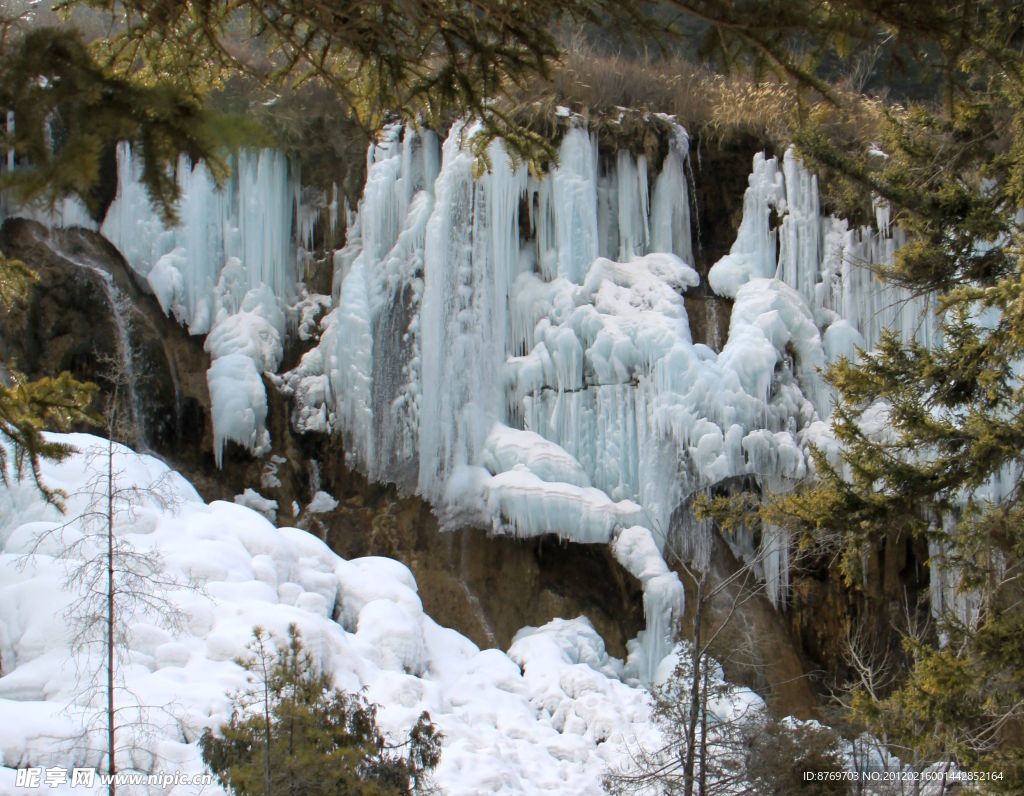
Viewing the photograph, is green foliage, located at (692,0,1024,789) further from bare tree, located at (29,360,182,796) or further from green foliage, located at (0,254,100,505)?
bare tree, located at (29,360,182,796)

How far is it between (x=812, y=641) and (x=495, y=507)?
12.6 feet

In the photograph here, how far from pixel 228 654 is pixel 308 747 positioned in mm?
1890

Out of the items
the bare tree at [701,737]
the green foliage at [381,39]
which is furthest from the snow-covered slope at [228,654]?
the green foliage at [381,39]

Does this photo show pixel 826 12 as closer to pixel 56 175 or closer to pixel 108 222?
pixel 56 175

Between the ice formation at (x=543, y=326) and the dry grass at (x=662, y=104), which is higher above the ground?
the dry grass at (x=662, y=104)

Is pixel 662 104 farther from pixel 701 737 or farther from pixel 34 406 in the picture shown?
pixel 34 406

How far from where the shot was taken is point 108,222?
13812mm

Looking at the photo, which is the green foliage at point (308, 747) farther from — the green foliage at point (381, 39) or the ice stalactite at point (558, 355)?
the ice stalactite at point (558, 355)

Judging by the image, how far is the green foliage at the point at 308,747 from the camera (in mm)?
5707

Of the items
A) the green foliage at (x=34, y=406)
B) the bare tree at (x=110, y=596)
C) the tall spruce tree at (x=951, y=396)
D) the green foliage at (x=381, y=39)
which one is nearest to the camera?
the green foliage at (x=381, y=39)

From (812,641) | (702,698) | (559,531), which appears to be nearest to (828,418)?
(812,641)

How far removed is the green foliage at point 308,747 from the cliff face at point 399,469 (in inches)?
224

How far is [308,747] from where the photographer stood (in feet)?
19.3

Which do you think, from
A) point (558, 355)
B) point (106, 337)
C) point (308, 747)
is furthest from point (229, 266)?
point (308, 747)
